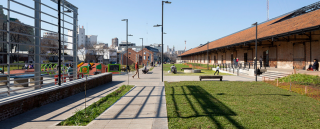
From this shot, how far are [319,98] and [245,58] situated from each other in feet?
89.7

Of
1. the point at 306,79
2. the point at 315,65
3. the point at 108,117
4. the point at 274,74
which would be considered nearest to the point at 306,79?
the point at 306,79

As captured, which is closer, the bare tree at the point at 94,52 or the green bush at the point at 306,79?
the green bush at the point at 306,79

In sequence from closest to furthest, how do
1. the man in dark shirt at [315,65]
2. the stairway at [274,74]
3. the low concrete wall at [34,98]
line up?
1. the low concrete wall at [34,98]
2. the man in dark shirt at [315,65]
3. the stairway at [274,74]

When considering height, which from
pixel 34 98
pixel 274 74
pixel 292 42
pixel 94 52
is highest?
pixel 94 52

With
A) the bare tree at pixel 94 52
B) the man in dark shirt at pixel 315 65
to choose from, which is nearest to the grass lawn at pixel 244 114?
the man in dark shirt at pixel 315 65

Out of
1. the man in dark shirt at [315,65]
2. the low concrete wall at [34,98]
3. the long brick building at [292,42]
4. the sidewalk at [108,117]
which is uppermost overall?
the long brick building at [292,42]

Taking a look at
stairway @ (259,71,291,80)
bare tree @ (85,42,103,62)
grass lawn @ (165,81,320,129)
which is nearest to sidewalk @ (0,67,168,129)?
grass lawn @ (165,81,320,129)

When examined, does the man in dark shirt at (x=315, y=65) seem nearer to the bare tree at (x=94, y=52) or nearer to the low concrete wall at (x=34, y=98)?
the low concrete wall at (x=34, y=98)

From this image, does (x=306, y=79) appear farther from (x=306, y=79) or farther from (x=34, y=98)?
(x=34, y=98)

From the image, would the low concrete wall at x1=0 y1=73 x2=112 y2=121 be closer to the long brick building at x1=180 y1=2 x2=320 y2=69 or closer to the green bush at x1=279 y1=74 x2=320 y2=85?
the green bush at x1=279 y1=74 x2=320 y2=85

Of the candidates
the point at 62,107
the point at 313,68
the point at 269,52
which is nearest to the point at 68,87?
the point at 62,107

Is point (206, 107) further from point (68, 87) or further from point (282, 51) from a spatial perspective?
point (282, 51)

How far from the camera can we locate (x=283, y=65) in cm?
2461

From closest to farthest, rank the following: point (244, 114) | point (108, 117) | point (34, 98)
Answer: point (108, 117) < point (244, 114) < point (34, 98)
